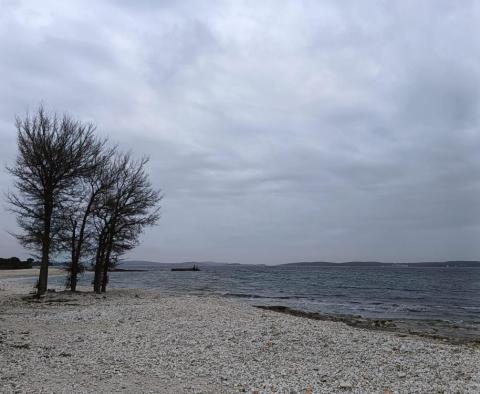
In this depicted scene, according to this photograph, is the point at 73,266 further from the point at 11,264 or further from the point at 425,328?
the point at 11,264

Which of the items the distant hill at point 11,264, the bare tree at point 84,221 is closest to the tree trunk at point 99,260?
the bare tree at point 84,221

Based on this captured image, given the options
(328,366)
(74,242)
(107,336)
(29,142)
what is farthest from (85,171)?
(328,366)

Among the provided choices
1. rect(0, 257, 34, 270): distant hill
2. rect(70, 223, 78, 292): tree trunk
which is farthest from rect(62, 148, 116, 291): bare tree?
rect(0, 257, 34, 270): distant hill

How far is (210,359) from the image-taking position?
414 inches

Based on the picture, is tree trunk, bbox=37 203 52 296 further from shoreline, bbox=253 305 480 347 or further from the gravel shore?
shoreline, bbox=253 305 480 347

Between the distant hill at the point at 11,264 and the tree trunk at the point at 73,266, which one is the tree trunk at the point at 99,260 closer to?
the tree trunk at the point at 73,266

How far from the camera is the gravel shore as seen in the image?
8453mm

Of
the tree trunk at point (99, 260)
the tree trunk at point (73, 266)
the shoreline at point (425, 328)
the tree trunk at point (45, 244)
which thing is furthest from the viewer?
the tree trunk at point (99, 260)

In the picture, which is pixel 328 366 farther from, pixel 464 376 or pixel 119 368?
pixel 119 368

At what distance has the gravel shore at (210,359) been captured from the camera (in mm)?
8453

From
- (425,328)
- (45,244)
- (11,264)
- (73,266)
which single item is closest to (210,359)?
(425,328)

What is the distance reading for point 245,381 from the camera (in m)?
8.81

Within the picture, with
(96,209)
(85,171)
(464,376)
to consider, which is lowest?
(464,376)

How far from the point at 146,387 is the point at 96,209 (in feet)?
68.9
